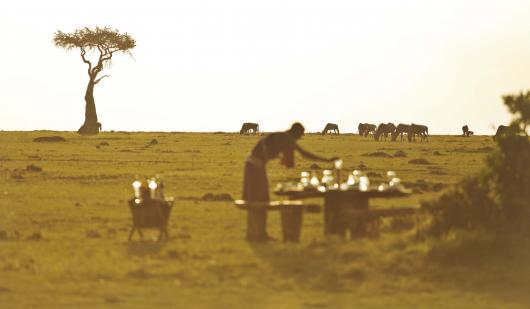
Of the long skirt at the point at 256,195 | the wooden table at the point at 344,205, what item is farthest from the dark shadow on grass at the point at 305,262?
the wooden table at the point at 344,205

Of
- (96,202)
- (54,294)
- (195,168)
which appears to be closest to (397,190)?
(54,294)

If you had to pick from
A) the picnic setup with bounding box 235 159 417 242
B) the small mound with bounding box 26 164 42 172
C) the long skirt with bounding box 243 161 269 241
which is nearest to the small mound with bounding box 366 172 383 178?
the small mound with bounding box 26 164 42 172

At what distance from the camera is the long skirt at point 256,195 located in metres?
19.3

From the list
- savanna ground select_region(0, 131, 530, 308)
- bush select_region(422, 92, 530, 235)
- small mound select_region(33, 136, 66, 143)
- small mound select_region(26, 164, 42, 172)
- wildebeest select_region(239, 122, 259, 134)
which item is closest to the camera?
savanna ground select_region(0, 131, 530, 308)

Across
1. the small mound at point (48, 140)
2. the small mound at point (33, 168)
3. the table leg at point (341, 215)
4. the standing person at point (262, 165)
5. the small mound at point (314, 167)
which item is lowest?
the table leg at point (341, 215)

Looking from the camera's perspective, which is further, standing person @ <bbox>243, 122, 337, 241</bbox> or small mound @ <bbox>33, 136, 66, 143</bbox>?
small mound @ <bbox>33, 136, 66, 143</bbox>

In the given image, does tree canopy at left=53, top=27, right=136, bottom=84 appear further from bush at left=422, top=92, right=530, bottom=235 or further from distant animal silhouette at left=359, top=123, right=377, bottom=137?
bush at left=422, top=92, right=530, bottom=235

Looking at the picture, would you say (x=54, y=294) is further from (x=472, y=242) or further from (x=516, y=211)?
(x=516, y=211)

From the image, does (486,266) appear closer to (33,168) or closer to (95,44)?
(33,168)

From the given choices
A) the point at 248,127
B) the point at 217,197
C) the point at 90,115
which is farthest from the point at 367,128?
the point at 217,197

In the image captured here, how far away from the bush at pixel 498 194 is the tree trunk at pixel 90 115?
74.0 meters

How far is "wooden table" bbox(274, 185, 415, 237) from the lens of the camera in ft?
64.0

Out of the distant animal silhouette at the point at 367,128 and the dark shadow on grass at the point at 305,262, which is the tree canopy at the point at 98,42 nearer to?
the distant animal silhouette at the point at 367,128

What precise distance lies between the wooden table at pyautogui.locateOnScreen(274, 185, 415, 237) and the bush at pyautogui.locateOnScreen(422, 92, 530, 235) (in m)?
0.82
